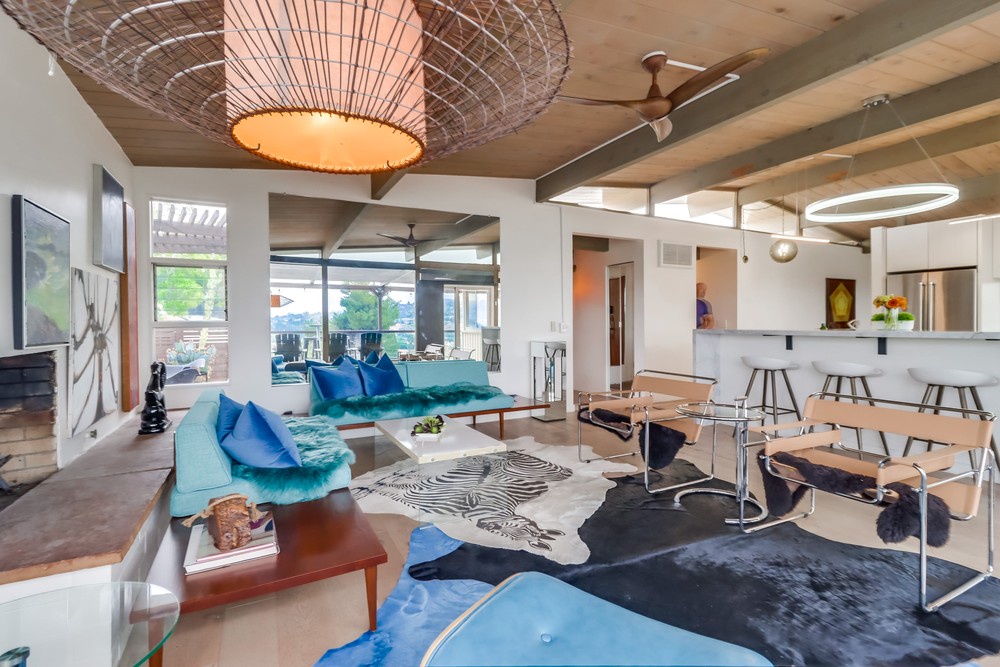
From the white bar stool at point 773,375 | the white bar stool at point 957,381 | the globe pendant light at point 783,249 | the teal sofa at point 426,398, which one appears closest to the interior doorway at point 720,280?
the globe pendant light at point 783,249

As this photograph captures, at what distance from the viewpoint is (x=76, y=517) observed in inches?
75.7

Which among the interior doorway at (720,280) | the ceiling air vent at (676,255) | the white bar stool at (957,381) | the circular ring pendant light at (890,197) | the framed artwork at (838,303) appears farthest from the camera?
the framed artwork at (838,303)

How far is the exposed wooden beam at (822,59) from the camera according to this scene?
2539mm

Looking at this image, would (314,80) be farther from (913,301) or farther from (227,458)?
(913,301)

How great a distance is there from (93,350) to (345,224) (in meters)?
2.62

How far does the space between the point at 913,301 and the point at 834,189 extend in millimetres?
1900

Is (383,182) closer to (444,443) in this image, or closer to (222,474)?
(444,443)

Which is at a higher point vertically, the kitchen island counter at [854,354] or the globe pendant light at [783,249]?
the globe pendant light at [783,249]

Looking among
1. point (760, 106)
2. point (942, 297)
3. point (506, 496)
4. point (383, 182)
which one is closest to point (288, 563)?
point (506, 496)

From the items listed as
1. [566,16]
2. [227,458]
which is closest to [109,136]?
[227,458]

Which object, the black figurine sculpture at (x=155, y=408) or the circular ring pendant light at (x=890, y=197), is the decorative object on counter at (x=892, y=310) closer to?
the circular ring pendant light at (x=890, y=197)

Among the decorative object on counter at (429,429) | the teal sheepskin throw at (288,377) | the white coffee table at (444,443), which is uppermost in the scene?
the teal sheepskin throw at (288,377)

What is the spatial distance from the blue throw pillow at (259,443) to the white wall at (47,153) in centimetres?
85

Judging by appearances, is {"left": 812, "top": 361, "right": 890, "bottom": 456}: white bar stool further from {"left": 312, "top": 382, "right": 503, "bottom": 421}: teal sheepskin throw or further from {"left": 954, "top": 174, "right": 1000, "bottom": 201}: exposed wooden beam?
{"left": 954, "top": 174, "right": 1000, "bottom": 201}: exposed wooden beam
